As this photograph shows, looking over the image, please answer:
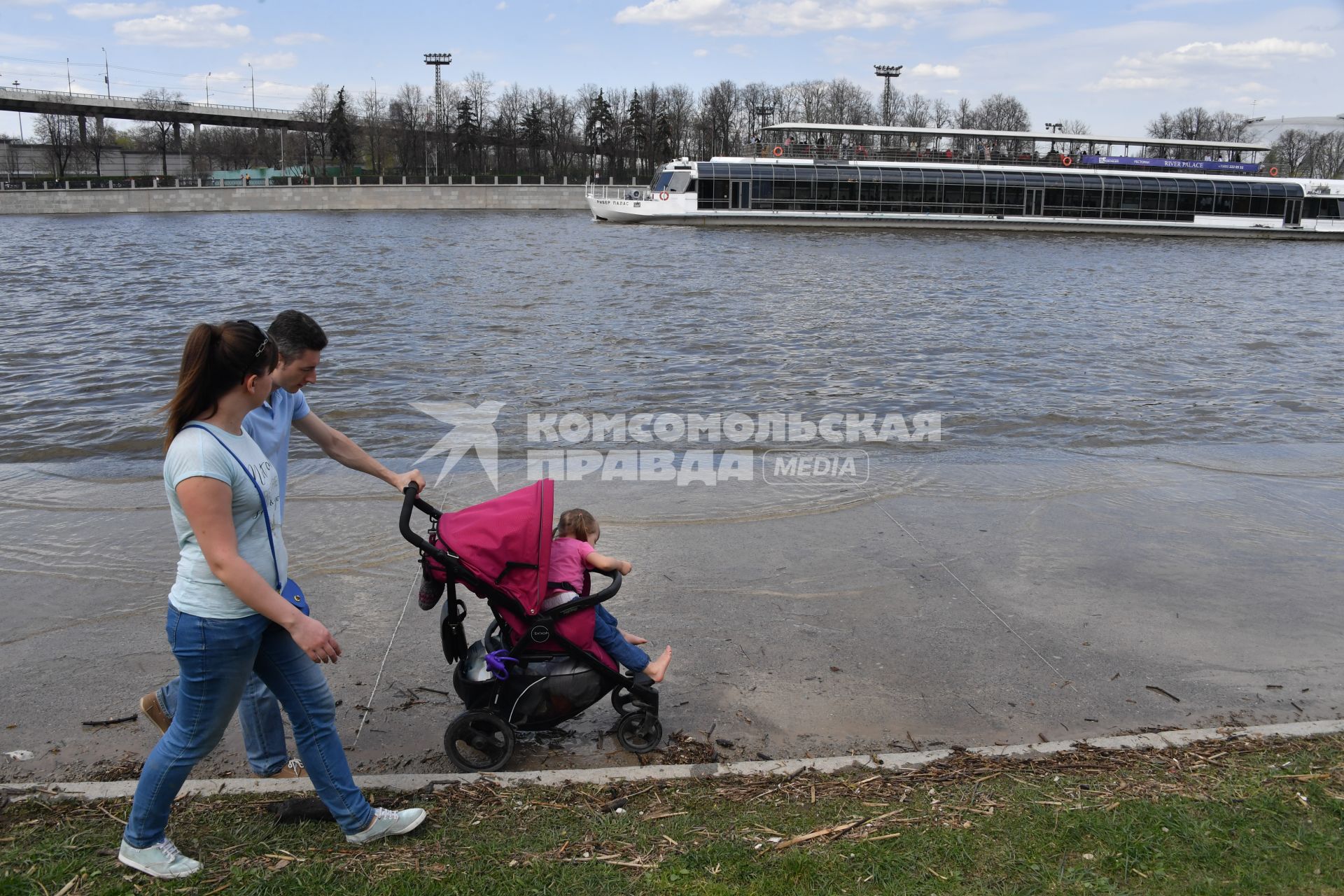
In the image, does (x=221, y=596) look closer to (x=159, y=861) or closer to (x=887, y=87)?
(x=159, y=861)

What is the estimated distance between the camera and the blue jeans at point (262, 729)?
3891mm

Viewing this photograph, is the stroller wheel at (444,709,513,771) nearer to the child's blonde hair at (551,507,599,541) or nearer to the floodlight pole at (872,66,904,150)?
the child's blonde hair at (551,507,599,541)

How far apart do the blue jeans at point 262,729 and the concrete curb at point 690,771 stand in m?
0.09

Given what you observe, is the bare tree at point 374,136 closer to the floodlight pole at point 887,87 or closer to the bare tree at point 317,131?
the bare tree at point 317,131

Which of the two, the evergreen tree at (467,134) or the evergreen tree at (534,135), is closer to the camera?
the evergreen tree at (467,134)

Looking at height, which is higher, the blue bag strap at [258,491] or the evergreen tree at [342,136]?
the evergreen tree at [342,136]

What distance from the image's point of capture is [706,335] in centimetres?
2006

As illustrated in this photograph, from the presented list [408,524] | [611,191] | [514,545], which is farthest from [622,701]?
[611,191]

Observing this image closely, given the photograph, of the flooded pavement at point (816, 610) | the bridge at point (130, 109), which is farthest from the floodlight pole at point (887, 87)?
the flooded pavement at point (816, 610)

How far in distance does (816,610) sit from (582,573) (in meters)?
2.14

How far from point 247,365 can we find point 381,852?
5.61 feet

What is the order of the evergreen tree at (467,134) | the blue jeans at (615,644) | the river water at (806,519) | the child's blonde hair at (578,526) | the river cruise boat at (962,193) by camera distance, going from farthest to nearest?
the evergreen tree at (467,134), the river cruise boat at (962,193), the river water at (806,519), the child's blonde hair at (578,526), the blue jeans at (615,644)

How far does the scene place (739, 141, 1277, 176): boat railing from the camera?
60.0 m

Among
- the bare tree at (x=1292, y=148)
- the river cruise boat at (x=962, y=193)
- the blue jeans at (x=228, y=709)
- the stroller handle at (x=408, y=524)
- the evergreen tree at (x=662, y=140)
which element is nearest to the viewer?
the blue jeans at (x=228, y=709)
